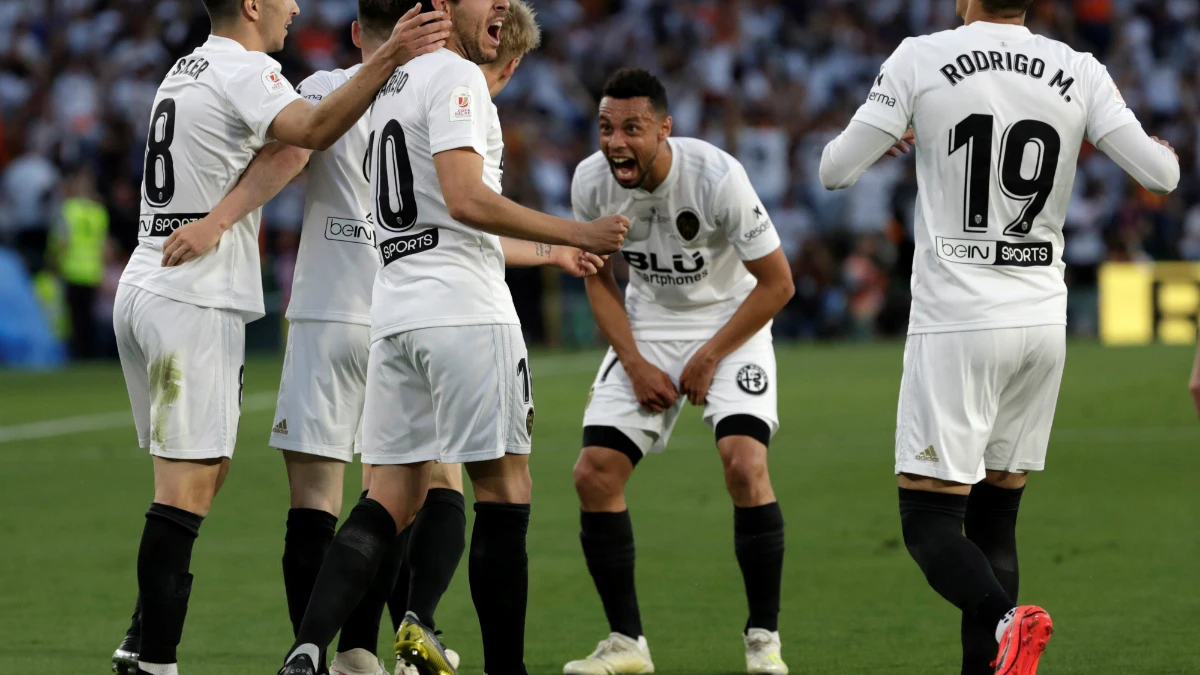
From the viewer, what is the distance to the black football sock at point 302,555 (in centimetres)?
545

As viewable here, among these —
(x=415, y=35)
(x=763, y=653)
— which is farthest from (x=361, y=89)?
(x=763, y=653)

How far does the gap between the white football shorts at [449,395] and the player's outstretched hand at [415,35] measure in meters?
0.84

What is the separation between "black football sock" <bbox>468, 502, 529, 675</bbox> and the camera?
493 cm

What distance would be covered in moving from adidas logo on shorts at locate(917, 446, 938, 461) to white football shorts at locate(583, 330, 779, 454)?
1.51 meters

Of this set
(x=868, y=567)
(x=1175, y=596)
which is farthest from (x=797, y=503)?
(x=1175, y=596)

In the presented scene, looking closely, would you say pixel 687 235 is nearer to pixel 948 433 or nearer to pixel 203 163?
pixel 948 433

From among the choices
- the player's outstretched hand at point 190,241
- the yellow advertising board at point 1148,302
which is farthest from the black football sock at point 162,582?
the yellow advertising board at point 1148,302

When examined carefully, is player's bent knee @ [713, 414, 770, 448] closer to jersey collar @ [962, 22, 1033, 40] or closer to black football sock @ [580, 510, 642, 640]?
black football sock @ [580, 510, 642, 640]

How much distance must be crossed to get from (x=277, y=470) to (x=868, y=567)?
525 cm

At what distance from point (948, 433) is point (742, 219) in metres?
1.84

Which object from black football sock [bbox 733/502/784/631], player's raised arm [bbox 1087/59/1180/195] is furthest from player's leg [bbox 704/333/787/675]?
player's raised arm [bbox 1087/59/1180/195]

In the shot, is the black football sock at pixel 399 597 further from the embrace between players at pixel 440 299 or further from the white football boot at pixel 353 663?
the white football boot at pixel 353 663

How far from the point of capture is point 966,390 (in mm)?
4887

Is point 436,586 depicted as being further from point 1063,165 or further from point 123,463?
point 123,463
